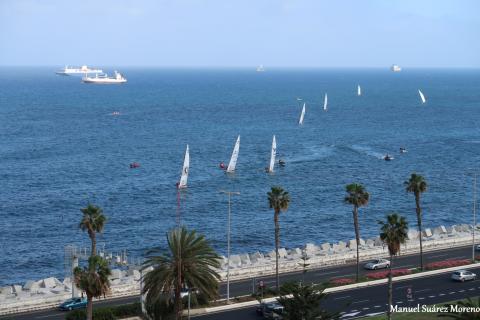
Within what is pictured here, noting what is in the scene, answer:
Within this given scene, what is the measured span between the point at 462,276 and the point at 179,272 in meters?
29.1

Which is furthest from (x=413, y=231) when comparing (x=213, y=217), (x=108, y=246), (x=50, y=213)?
(x=50, y=213)

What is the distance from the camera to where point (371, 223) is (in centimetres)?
10731

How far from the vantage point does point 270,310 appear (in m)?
56.3

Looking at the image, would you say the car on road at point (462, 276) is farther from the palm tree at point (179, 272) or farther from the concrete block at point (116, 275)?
the concrete block at point (116, 275)

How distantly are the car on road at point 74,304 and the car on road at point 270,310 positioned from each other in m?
13.6

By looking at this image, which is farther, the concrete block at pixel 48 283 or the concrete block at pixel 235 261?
the concrete block at pixel 235 261

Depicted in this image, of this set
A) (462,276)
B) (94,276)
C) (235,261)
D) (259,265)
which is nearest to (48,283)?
(235,261)

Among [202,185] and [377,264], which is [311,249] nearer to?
[377,264]

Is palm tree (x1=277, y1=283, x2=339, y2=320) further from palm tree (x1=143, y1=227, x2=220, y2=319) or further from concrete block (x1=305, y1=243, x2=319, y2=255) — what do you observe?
concrete block (x1=305, y1=243, x2=319, y2=255)

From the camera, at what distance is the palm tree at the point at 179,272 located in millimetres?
48906

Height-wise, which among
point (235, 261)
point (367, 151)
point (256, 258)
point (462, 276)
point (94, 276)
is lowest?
point (256, 258)

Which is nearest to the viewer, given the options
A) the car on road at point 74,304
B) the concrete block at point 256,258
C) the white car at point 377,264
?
the car on road at point 74,304

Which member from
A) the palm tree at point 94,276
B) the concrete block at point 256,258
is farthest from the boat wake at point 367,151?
the palm tree at point 94,276

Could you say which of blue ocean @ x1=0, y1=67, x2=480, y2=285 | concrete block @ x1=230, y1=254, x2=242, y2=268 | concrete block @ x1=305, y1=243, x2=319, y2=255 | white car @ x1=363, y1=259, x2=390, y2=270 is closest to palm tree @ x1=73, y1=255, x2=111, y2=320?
concrete block @ x1=230, y1=254, x2=242, y2=268
